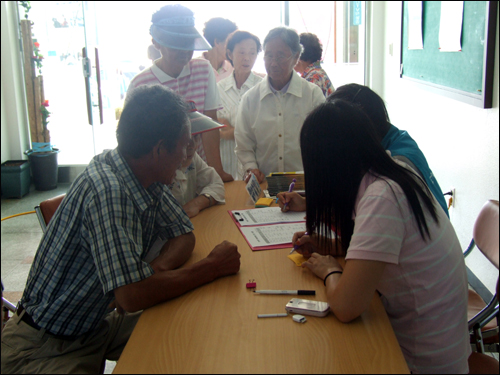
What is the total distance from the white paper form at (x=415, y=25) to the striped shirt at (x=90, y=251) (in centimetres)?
301

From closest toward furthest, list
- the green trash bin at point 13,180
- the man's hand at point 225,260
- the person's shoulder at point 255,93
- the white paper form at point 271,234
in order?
the man's hand at point 225,260, the white paper form at point 271,234, the person's shoulder at point 255,93, the green trash bin at point 13,180

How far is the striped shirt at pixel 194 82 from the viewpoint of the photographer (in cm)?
269

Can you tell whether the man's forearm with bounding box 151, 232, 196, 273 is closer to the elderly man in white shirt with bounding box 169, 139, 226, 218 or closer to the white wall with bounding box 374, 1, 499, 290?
the elderly man in white shirt with bounding box 169, 139, 226, 218

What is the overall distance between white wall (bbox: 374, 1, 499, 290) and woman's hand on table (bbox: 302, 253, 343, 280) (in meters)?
1.52

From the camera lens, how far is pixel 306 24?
610 cm

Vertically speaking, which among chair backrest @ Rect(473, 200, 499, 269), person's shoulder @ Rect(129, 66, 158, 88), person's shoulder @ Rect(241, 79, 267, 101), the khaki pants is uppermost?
person's shoulder @ Rect(129, 66, 158, 88)

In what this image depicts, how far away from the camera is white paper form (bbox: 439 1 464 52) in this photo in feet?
9.11

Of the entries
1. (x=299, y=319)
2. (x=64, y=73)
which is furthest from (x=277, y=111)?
(x=64, y=73)

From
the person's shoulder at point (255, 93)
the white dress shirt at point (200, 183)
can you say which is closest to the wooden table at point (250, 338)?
the white dress shirt at point (200, 183)

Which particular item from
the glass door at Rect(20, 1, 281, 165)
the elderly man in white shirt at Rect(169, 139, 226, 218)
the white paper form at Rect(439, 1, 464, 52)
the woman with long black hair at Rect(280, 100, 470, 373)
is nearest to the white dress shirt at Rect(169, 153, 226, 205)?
the elderly man in white shirt at Rect(169, 139, 226, 218)

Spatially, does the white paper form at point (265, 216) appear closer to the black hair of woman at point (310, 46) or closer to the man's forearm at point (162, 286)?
the man's forearm at point (162, 286)

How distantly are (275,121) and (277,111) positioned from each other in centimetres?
6

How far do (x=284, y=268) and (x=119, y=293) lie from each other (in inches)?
21.2

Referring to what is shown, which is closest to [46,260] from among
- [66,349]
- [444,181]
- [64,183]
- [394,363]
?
[66,349]
